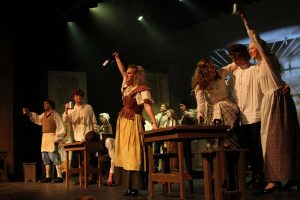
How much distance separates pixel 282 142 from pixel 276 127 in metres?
0.14

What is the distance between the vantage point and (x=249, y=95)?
4.25 m

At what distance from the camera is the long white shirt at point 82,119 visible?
718 cm

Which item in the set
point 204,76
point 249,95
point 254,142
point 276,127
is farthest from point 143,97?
point 276,127

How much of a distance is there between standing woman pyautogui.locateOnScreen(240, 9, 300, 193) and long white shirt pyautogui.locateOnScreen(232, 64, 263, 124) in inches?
5.1

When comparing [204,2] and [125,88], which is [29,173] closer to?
[125,88]

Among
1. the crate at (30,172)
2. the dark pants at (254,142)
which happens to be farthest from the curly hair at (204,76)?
the crate at (30,172)

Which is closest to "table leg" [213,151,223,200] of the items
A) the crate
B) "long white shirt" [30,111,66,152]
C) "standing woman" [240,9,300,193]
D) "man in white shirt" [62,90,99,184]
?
"standing woman" [240,9,300,193]

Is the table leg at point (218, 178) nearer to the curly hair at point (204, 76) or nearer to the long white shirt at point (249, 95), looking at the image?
the curly hair at point (204, 76)

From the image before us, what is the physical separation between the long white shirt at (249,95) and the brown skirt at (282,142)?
0.81ft

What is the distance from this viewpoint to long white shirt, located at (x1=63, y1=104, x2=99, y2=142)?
283 inches

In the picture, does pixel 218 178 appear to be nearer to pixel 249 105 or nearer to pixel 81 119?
pixel 249 105

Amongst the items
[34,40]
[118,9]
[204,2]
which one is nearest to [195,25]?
[204,2]

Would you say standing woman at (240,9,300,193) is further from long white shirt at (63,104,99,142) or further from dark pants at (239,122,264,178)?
long white shirt at (63,104,99,142)

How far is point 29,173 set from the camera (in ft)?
28.4
